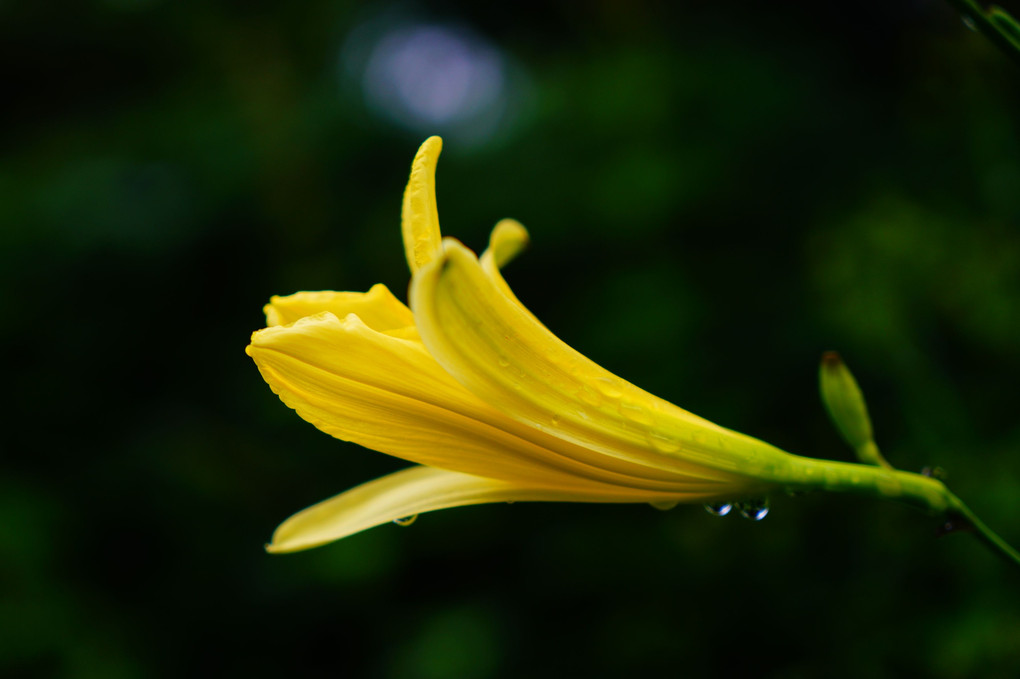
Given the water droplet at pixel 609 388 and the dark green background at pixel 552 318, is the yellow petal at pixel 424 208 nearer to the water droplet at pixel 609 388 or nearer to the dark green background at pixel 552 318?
the water droplet at pixel 609 388

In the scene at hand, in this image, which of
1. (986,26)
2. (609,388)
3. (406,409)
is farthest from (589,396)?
(986,26)

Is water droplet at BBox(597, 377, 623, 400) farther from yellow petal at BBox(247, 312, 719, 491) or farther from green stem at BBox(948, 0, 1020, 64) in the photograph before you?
green stem at BBox(948, 0, 1020, 64)

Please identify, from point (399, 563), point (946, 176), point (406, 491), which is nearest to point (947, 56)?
point (946, 176)

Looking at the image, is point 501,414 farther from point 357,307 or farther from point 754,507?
point 754,507

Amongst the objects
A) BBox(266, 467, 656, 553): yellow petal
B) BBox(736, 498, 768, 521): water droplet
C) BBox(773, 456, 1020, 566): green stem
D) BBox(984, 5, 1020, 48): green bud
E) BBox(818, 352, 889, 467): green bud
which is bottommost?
BBox(266, 467, 656, 553): yellow petal

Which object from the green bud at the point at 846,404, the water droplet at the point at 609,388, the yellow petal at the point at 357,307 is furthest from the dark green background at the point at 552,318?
the yellow petal at the point at 357,307

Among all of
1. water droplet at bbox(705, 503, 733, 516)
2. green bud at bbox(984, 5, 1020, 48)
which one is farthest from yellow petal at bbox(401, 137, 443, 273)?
green bud at bbox(984, 5, 1020, 48)
